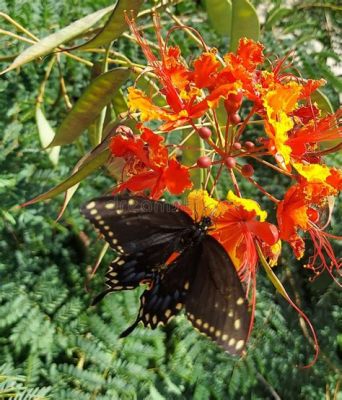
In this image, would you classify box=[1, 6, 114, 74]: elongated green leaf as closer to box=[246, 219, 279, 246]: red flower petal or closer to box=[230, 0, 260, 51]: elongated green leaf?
box=[230, 0, 260, 51]: elongated green leaf

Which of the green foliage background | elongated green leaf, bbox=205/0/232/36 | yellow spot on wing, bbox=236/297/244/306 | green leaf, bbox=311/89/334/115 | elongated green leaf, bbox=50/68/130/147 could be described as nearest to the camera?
yellow spot on wing, bbox=236/297/244/306

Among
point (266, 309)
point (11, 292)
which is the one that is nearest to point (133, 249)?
point (11, 292)

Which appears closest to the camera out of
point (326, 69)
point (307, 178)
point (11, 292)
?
point (307, 178)

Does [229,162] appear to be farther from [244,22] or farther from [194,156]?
[244,22]

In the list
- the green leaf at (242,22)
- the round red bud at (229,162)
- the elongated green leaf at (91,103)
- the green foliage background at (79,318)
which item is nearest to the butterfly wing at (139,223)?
the round red bud at (229,162)

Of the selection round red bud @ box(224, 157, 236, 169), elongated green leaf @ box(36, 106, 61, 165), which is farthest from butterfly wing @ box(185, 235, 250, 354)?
elongated green leaf @ box(36, 106, 61, 165)

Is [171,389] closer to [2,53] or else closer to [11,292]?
[11,292]
